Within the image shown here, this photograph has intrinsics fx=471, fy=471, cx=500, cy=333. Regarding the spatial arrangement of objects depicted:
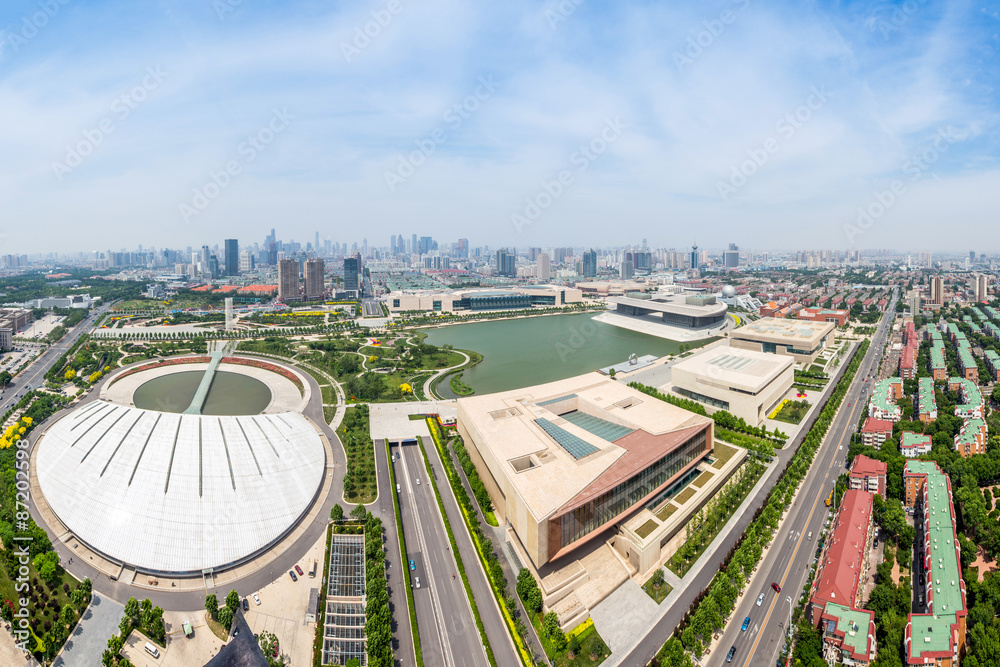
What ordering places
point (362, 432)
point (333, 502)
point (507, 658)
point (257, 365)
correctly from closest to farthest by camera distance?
point (507, 658)
point (333, 502)
point (362, 432)
point (257, 365)

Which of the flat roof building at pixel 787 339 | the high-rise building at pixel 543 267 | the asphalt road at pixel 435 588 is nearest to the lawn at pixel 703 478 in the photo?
the asphalt road at pixel 435 588

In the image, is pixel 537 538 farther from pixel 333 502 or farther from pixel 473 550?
pixel 333 502

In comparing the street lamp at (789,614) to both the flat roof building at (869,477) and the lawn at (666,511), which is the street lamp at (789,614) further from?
the flat roof building at (869,477)

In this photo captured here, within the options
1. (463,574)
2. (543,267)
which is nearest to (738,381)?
(463,574)

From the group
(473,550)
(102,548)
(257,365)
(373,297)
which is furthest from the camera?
(373,297)

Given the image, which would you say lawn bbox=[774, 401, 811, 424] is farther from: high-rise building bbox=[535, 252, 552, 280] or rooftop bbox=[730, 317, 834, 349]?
high-rise building bbox=[535, 252, 552, 280]

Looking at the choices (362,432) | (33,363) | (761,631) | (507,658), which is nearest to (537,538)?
(507,658)

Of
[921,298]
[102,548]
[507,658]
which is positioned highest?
[921,298]
